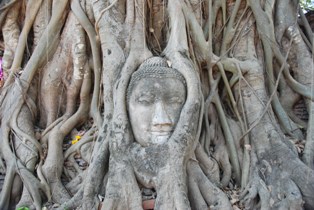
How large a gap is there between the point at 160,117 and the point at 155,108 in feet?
0.29

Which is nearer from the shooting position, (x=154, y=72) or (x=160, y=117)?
(x=160, y=117)

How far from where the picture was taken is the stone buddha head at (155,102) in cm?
241

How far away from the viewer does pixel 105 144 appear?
252 cm

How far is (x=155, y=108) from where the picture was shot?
2428mm

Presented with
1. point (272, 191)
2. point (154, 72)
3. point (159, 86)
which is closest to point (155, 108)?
point (159, 86)

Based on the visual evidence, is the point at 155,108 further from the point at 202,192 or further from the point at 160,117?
the point at 202,192

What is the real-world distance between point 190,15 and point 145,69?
0.73 meters

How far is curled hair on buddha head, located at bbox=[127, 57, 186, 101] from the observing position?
2.49 m

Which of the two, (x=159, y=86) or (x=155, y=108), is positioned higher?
(x=159, y=86)

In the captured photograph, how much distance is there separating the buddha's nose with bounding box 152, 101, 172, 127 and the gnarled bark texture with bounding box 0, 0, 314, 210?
9 cm

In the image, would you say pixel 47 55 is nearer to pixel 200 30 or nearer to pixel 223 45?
pixel 200 30

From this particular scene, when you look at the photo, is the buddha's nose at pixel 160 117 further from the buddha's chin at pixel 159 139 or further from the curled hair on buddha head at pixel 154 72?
the curled hair on buddha head at pixel 154 72

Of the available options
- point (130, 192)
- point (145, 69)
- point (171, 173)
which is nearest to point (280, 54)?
point (145, 69)

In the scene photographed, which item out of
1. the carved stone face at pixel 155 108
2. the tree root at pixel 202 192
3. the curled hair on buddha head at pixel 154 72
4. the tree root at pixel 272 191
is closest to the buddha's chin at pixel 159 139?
the carved stone face at pixel 155 108
